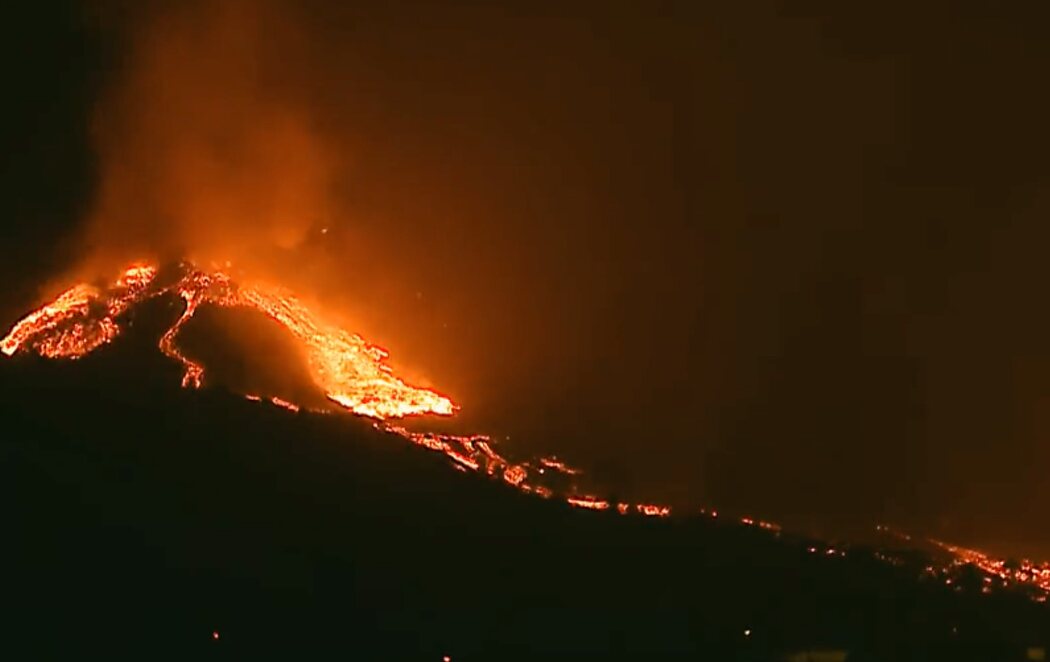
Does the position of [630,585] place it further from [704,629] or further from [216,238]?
[216,238]

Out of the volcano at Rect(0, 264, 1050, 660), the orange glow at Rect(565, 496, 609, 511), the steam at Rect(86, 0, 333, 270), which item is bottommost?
the volcano at Rect(0, 264, 1050, 660)

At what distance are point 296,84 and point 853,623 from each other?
3665mm

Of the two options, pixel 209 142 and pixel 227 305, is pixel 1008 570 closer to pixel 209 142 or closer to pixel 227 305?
pixel 227 305

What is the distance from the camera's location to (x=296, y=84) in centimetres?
716

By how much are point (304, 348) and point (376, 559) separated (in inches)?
46.5

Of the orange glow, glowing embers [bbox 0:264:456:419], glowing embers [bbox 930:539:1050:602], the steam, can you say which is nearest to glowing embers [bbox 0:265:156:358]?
glowing embers [bbox 0:264:456:419]

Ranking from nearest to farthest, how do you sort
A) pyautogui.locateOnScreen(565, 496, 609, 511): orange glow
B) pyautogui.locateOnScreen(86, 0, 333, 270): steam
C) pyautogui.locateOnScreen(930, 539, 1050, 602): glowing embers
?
pyautogui.locateOnScreen(930, 539, 1050, 602): glowing embers
pyautogui.locateOnScreen(565, 496, 609, 511): orange glow
pyautogui.locateOnScreen(86, 0, 333, 270): steam

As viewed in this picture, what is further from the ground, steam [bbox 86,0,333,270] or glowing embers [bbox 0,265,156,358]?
steam [bbox 86,0,333,270]

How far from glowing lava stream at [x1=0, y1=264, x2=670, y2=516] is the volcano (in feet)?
0.09

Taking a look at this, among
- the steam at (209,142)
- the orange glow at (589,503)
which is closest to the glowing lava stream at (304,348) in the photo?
the orange glow at (589,503)

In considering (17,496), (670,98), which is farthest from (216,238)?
(670,98)

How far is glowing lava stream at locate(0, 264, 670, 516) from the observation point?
6.38 metres

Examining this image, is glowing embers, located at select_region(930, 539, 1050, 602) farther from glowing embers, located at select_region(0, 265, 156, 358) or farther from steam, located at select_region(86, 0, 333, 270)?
glowing embers, located at select_region(0, 265, 156, 358)

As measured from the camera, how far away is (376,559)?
19.9ft
